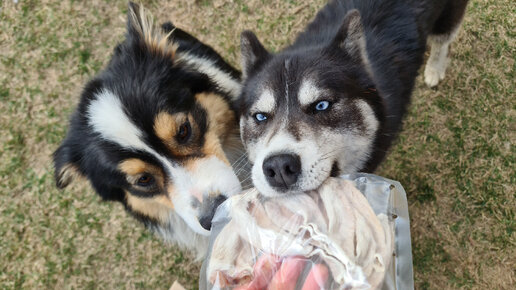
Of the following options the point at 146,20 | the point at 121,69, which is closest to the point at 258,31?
the point at 146,20

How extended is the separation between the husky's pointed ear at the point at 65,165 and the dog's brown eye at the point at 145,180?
1.60 ft

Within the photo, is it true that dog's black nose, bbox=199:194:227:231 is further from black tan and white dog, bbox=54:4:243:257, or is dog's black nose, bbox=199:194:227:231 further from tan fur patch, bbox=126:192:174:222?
tan fur patch, bbox=126:192:174:222

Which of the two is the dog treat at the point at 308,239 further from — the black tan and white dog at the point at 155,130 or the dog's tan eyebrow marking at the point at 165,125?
the dog's tan eyebrow marking at the point at 165,125

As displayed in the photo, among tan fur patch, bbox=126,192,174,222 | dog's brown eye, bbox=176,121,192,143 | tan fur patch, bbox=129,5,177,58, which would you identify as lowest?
tan fur patch, bbox=126,192,174,222

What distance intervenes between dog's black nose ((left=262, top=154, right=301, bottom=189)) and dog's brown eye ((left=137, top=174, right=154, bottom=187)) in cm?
78

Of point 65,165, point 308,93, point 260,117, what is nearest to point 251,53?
point 260,117

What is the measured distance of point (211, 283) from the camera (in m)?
1.82

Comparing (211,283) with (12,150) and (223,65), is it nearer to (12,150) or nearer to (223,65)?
(223,65)

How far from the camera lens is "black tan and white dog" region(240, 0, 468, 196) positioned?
1974 millimetres

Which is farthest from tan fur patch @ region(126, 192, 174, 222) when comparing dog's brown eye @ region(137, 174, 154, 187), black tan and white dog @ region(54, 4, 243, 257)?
dog's brown eye @ region(137, 174, 154, 187)

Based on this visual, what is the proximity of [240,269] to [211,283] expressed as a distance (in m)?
0.16

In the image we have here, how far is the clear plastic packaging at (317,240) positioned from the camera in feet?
5.47

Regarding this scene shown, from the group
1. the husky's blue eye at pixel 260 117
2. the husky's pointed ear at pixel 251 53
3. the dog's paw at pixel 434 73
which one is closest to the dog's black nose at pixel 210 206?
the husky's blue eye at pixel 260 117

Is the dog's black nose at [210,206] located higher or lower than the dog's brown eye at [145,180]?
higher
